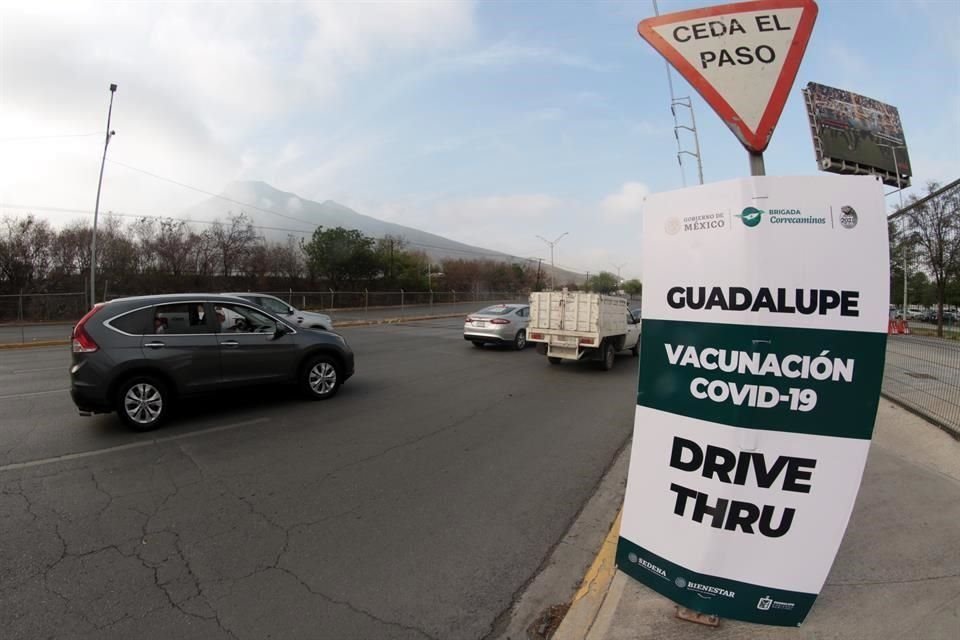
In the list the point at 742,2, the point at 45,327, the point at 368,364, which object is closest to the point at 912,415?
the point at 742,2

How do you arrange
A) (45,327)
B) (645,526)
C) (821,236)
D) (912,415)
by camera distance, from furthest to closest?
(45,327), (912,415), (645,526), (821,236)

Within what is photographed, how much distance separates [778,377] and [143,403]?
704 cm

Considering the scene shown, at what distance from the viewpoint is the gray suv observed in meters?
6.28

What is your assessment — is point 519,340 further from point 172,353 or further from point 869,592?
point 869,592

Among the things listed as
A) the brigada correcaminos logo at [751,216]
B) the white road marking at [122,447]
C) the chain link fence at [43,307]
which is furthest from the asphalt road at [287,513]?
the chain link fence at [43,307]

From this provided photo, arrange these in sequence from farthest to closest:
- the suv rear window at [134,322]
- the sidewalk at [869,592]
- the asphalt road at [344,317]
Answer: the asphalt road at [344,317]
the suv rear window at [134,322]
the sidewalk at [869,592]

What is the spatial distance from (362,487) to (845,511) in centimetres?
376

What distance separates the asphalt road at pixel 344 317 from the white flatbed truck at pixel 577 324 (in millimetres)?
17138

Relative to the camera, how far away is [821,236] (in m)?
2.39

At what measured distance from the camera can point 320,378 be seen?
8.29m

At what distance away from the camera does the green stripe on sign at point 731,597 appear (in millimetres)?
2590

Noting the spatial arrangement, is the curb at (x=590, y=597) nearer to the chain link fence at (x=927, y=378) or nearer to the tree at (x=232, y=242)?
the chain link fence at (x=927, y=378)

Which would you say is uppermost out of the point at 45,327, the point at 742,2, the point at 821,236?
the point at 742,2

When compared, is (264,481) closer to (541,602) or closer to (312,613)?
(312,613)
